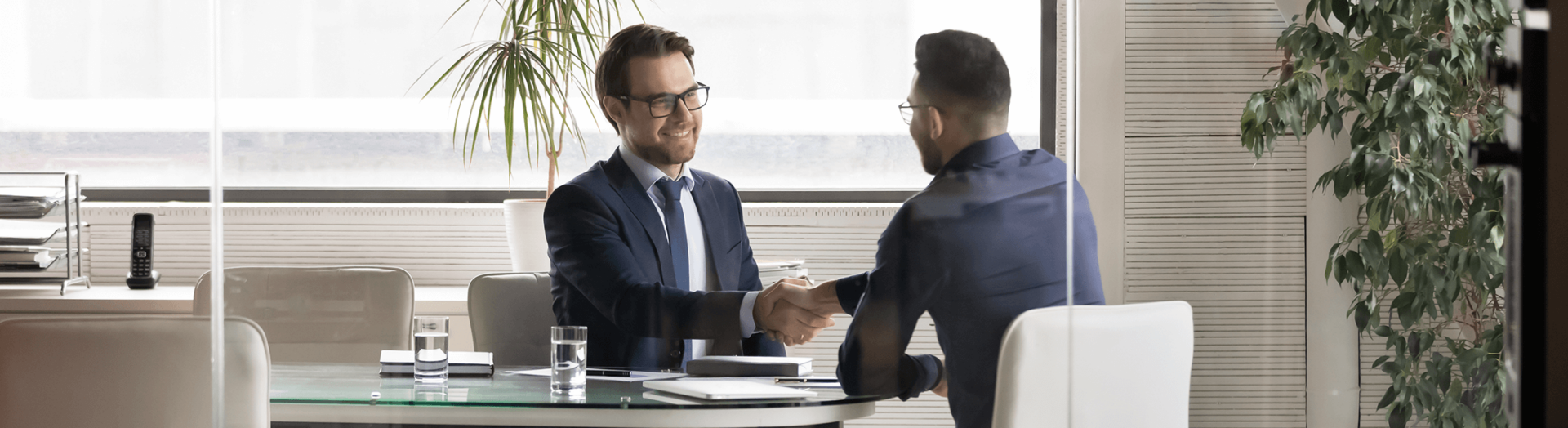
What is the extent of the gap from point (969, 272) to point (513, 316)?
2.74 ft

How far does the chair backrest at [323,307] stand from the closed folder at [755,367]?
24.4 inches

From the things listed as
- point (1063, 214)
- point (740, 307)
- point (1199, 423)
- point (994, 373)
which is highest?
point (1063, 214)

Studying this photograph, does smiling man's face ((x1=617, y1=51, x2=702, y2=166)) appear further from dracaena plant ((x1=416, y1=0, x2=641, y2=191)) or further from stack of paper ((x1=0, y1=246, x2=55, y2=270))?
stack of paper ((x1=0, y1=246, x2=55, y2=270))

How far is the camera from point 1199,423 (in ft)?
6.30

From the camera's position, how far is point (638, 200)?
71.1 inches

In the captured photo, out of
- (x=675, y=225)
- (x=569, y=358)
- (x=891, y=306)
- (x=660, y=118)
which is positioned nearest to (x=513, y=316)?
(x=569, y=358)

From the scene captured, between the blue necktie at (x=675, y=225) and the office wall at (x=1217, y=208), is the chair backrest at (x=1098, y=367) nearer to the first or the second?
the office wall at (x=1217, y=208)

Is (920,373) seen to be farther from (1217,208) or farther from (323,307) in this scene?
(323,307)

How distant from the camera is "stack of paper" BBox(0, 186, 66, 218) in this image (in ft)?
6.36

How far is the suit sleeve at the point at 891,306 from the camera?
5.86 ft

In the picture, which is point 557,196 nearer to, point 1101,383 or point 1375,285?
point 1101,383

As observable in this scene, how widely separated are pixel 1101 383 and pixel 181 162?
5.86 ft

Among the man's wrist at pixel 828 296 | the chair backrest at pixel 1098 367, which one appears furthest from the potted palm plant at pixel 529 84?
the chair backrest at pixel 1098 367

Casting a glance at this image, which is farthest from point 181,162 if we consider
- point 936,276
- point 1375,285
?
point 1375,285
